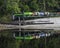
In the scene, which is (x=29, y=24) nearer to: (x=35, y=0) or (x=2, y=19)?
(x=2, y=19)

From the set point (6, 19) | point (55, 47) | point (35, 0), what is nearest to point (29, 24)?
point (6, 19)

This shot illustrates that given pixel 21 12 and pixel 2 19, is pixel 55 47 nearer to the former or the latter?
pixel 2 19

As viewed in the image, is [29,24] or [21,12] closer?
[29,24]

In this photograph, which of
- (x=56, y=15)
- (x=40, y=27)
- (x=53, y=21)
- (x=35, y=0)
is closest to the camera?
(x=40, y=27)

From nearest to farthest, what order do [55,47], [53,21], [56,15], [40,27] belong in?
[55,47] → [40,27] → [53,21] → [56,15]

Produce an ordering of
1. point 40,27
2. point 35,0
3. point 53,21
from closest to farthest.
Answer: point 40,27 → point 53,21 → point 35,0

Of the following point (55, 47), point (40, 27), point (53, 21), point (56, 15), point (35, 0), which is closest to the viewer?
point (55, 47)

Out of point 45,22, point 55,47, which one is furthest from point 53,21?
point 55,47

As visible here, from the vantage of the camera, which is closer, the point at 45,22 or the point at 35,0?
the point at 45,22
